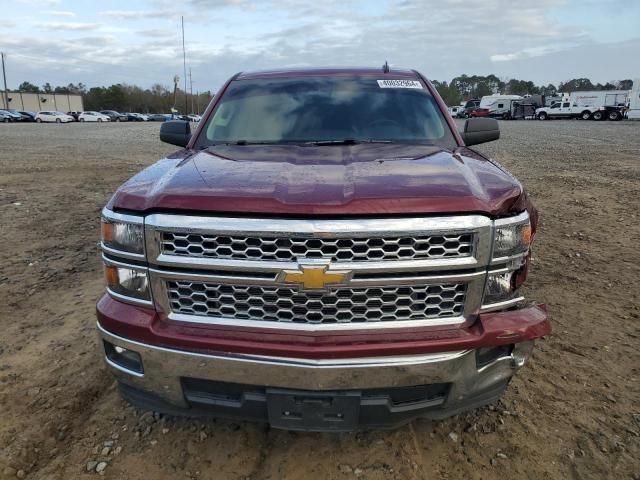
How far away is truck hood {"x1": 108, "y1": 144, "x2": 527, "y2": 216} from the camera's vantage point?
1948mm

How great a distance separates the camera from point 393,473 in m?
2.37

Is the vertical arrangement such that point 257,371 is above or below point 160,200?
below

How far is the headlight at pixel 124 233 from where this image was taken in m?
2.08

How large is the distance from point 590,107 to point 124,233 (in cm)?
5258

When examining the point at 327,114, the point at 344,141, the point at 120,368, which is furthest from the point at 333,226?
the point at 327,114

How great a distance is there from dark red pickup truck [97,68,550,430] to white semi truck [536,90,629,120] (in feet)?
164

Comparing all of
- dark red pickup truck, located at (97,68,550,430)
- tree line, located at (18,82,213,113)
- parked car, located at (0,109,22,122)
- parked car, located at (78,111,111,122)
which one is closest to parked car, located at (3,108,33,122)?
parked car, located at (0,109,22,122)

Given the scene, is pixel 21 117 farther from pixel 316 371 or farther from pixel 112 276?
pixel 316 371

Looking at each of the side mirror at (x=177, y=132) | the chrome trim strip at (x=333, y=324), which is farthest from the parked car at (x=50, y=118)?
the chrome trim strip at (x=333, y=324)

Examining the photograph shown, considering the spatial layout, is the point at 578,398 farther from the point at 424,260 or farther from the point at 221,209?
the point at 221,209

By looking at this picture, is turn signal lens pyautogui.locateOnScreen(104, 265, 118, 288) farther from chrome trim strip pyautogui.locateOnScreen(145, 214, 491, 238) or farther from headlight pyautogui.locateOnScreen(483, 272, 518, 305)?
headlight pyautogui.locateOnScreen(483, 272, 518, 305)

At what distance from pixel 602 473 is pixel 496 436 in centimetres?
49

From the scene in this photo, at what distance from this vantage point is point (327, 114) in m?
3.49

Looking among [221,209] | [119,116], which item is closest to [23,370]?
[221,209]
